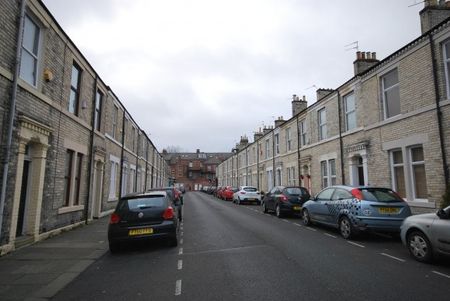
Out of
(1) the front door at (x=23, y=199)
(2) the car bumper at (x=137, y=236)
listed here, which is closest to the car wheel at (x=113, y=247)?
(2) the car bumper at (x=137, y=236)

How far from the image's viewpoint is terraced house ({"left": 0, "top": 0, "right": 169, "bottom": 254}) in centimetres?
761

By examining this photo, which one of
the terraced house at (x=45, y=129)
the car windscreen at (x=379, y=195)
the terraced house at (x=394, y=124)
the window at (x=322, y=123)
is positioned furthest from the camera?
the window at (x=322, y=123)

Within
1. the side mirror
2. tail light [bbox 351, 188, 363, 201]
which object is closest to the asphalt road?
the side mirror

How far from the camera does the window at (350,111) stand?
16.0 m

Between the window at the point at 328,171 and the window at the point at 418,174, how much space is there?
20.0ft

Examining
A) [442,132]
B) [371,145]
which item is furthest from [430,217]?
[371,145]

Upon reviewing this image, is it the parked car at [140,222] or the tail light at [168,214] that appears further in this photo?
the tail light at [168,214]

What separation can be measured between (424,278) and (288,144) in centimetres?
2011

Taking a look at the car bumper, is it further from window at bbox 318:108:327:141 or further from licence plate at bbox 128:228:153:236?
window at bbox 318:108:327:141

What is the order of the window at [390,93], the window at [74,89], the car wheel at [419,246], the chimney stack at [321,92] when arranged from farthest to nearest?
the chimney stack at [321,92]
the window at [390,93]
the window at [74,89]
the car wheel at [419,246]

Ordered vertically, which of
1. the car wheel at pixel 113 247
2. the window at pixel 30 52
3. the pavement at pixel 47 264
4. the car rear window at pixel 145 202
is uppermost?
the window at pixel 30 52

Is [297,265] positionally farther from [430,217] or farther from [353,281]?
[430,217]

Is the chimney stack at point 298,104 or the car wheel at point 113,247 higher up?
the chimney stack at point 298,104

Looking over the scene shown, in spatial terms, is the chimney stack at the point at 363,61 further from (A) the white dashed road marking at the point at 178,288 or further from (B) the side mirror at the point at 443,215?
(A) the white dashed road marking at the point at 178,288
